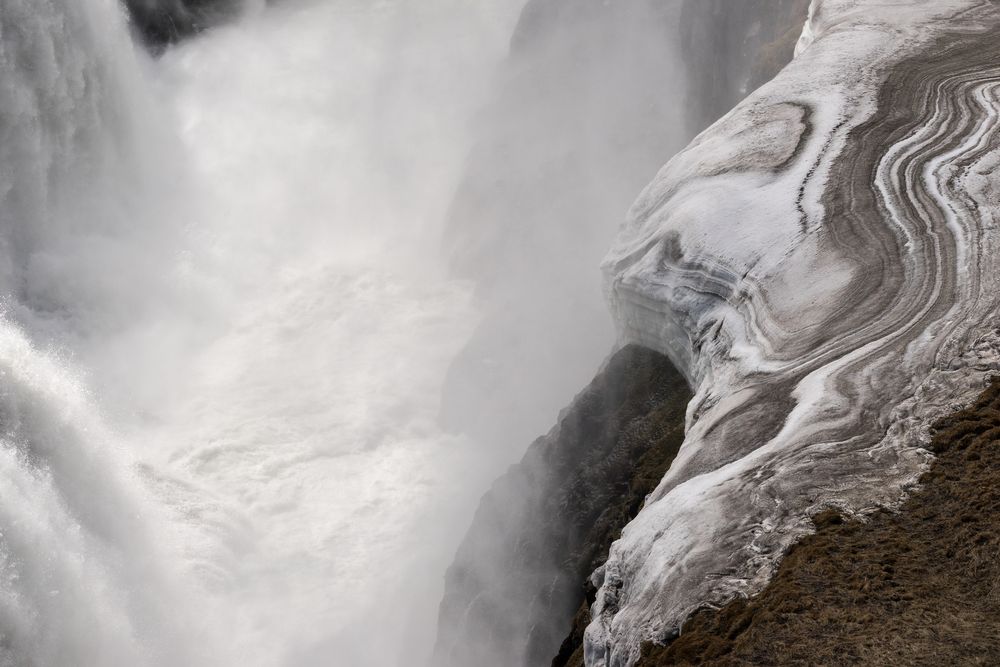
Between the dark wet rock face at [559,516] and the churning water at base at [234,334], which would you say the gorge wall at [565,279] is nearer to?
the dark wet rock face at [559,516]

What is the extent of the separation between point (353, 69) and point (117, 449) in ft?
68.2

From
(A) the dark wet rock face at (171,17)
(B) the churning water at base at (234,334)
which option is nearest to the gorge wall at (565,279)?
(B) the churning water at base at (234,334)

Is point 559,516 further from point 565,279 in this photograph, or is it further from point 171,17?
point 171,17

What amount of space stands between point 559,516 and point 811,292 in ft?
16.2

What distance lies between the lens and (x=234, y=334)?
26.5m

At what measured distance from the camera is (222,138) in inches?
1310

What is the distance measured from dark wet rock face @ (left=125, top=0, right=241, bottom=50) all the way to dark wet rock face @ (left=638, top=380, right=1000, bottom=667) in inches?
1415

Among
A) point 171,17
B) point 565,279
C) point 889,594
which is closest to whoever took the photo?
point 889,594

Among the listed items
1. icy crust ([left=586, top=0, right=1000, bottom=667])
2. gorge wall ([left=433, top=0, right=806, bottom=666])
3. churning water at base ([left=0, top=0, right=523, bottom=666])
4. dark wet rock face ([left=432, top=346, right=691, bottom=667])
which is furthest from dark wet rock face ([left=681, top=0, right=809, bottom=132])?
dark wet rock face ([left=432, top=346, right=691, bottom=667])

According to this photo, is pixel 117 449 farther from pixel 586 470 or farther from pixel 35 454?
pixel 586 470

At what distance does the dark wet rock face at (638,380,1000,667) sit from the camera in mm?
6523

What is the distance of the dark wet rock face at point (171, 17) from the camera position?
36.5 meters

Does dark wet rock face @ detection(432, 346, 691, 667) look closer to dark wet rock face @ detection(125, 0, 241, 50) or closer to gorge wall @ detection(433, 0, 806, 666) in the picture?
gorge wall @ detection(433, 0, 806, 666)

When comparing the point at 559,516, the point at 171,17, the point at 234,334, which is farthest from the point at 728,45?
the point at 171,17
